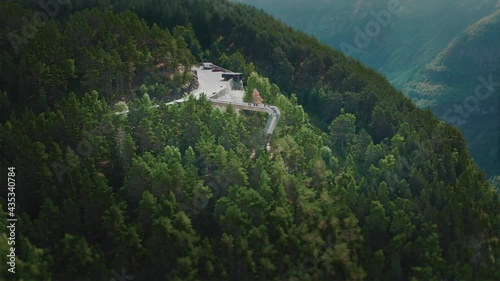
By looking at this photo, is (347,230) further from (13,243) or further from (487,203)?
(13,243)

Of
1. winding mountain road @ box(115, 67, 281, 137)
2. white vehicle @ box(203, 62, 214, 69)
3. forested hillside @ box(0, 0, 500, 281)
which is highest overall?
white vehicle @ box(203, 62, 214, 69)

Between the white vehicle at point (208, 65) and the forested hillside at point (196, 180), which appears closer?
the forested hillside at point (196, 180)

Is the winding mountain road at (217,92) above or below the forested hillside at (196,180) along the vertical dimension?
above

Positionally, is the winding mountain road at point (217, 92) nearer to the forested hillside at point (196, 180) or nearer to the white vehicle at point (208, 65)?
the forested hillside at point (196, 180)

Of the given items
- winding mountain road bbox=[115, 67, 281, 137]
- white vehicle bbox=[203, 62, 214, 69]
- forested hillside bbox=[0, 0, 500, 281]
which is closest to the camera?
forested hillside bbox=[0, 0, 500, 281]

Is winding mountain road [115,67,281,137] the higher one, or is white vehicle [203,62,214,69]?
white vehicle [203,62,214,69]

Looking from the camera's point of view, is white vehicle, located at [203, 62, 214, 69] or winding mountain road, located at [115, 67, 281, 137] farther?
white vehicle, located at [203, 62, 214, 69]

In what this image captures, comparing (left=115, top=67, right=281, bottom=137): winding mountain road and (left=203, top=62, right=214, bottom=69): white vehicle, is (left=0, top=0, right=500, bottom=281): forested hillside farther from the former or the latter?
(left=203, top=62, right=214, bottom=69): white vehicle

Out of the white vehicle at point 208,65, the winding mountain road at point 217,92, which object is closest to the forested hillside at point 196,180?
the winding mountain road at point 217,92

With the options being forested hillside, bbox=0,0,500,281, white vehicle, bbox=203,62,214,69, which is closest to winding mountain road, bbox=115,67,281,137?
forested hillside, bbox=0,0,500,281
